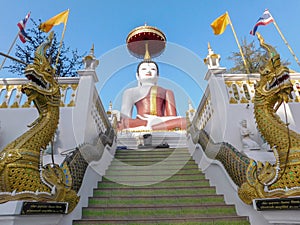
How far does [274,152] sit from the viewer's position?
8.47 ft

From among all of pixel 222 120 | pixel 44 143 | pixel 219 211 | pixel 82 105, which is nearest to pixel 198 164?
pixel 222 120

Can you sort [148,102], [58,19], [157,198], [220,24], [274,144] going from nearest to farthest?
[274,144], [157,198], [58,19], [220,24], [148,102]

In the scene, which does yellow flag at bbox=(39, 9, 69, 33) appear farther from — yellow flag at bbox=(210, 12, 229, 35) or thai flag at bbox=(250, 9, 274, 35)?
thai flag at bbox=(250, 9, 274, 35)

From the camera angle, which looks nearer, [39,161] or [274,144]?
[39,161]

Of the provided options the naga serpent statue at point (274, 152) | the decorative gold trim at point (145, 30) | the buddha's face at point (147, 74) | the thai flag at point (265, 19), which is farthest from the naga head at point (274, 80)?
the decorative gold trim at point (145, 30)

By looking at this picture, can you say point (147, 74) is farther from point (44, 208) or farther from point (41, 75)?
point (44, 208)

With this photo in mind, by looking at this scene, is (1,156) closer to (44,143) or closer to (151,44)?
(44,143)

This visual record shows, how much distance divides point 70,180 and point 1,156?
2.71 feet

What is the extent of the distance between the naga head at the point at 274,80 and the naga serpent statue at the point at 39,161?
2799mm

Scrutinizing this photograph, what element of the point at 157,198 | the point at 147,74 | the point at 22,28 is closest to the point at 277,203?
the point at 157,198

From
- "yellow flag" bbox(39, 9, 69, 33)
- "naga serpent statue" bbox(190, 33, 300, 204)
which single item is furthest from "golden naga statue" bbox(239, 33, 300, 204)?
"yellow flag" bbox(39, 9, 69, 33)

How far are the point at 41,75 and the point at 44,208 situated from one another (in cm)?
151

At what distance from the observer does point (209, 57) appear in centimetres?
504

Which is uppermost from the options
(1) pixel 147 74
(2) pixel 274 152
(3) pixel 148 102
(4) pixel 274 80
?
(1) pixel 147 74
